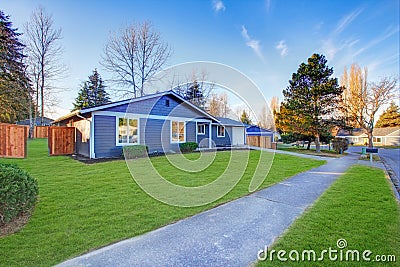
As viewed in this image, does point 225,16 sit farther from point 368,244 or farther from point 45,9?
point 45,9

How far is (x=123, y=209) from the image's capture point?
13.8 feet

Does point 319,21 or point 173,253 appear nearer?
point 173,253

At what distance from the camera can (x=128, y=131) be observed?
40.5 ft

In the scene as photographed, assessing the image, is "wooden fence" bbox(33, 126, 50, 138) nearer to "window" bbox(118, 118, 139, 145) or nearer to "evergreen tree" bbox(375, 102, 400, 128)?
"window" bbox(118, 118, 139, 145)

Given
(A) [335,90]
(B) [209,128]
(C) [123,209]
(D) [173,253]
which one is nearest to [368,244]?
(D) [173,253]

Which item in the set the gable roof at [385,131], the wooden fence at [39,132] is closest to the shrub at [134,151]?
the wooden fence at [39,132]

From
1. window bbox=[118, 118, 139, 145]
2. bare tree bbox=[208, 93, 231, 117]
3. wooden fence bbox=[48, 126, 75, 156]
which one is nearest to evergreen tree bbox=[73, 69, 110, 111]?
bare tree bbox=[208, 93, 231, 117]

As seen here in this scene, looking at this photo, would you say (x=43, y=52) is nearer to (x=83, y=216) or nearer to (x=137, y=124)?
(x=137, y=124)

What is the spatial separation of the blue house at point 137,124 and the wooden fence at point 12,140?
8.73 feet

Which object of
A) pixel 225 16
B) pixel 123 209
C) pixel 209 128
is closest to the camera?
pixel 123 209

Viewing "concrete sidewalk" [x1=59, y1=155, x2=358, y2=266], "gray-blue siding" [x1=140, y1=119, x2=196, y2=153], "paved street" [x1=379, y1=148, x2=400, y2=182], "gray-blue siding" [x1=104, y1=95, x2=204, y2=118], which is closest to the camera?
"concrete sidewalk" [x1=59, y1=155, x2=358, y2=266]

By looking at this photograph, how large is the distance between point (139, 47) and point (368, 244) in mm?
25396

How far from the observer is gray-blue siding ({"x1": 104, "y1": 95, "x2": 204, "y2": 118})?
1234 cm

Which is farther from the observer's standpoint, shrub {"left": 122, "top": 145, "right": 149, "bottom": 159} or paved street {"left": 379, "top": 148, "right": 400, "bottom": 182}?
shrub {"left": 122, "top": 145, "right": 149, "bottom": 159}
